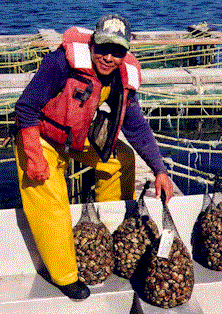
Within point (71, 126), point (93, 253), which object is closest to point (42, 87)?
point (71, 126)

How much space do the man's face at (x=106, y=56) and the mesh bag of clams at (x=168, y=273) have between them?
1073 mm

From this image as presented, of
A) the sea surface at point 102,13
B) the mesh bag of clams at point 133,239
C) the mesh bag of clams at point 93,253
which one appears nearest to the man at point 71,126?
the mesh bag of clams at point 93,253

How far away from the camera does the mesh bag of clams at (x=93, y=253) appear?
10.9 feet

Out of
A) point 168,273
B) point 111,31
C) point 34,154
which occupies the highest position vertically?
point 111,31

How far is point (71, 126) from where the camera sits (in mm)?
3021

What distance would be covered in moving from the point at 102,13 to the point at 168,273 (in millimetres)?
29184

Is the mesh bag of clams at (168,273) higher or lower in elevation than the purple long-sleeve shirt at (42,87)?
lower

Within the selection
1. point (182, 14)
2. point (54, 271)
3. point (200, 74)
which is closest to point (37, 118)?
point (54, 271)

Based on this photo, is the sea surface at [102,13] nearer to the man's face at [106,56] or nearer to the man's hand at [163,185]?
the man's hand at [163,185]

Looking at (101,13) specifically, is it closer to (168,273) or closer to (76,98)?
(76,98)

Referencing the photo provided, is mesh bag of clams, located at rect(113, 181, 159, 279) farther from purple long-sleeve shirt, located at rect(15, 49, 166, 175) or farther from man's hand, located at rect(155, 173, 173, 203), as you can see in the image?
purple long-sleeve shirt, located at rect(15, 49, 166, 175)

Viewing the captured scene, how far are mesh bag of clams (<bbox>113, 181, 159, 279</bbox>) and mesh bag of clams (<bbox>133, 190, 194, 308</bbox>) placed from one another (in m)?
0.20

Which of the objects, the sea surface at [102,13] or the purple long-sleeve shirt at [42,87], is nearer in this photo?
the purple long-sleeve shirt at [42,87]

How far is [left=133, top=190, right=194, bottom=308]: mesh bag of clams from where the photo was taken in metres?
3.10
